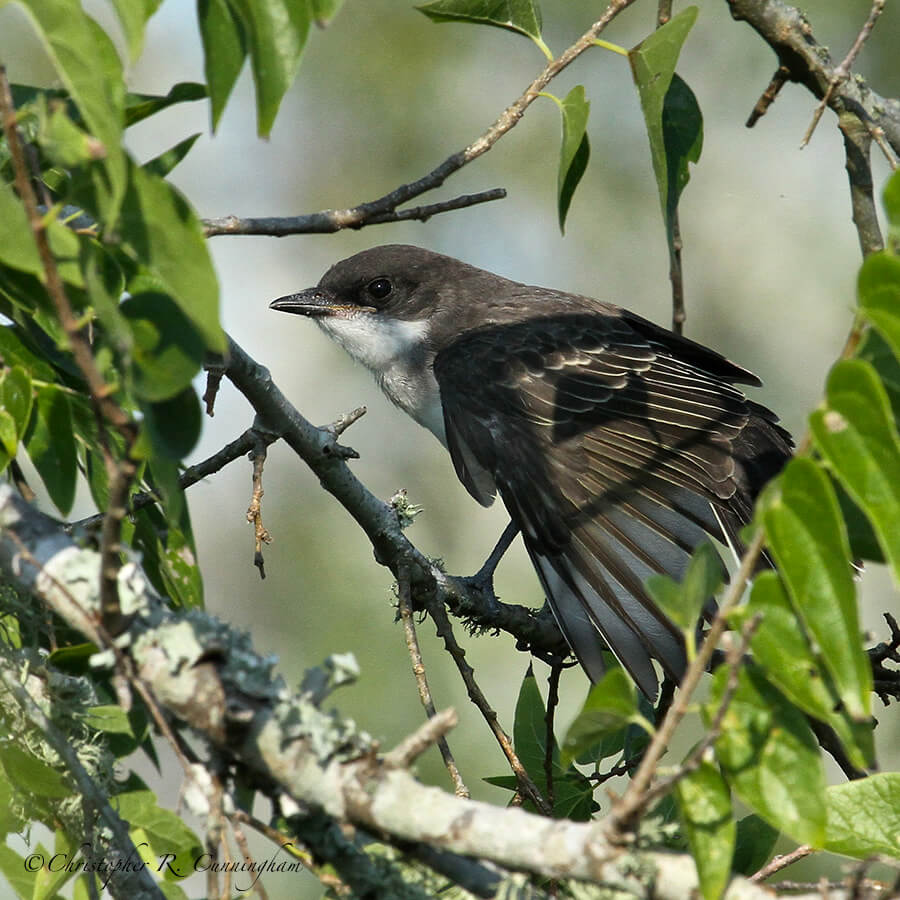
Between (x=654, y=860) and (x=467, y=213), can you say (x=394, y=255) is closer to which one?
(x=654, y=860)

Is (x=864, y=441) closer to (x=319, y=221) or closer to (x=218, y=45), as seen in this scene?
(x=218, y=45)

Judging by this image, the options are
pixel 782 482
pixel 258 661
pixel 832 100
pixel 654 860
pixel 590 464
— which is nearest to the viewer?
pixel 782 482

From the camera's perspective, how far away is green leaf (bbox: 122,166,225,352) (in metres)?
1.66

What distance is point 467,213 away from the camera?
1373 centimetres

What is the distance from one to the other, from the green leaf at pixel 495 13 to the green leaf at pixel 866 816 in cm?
258

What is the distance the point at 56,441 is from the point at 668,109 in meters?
2.43

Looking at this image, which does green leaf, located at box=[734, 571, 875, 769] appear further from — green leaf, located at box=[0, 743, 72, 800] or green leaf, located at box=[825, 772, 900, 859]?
green leaf, located at box=[0, 743, 72, 800]

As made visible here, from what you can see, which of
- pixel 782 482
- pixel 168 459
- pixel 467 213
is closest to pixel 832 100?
pixel 782 482

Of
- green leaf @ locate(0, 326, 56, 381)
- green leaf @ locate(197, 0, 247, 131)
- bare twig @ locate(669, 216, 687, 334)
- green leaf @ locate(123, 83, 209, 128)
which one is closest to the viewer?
green leaf @ locate(197, 0, 247, 131)

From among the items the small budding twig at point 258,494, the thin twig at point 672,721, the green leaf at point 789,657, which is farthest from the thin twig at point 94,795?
the green leaf at point 789,657

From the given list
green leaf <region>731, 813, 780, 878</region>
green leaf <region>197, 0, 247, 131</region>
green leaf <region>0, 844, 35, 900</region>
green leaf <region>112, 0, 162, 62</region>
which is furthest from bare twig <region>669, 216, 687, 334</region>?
green leaf <region>0, 844, 35, 900</region>

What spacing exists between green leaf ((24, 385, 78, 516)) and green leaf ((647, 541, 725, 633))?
1425mm

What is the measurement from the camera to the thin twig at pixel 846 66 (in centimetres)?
371

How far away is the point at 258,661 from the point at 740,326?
12.8 m
